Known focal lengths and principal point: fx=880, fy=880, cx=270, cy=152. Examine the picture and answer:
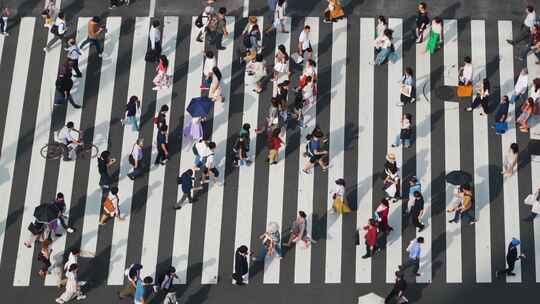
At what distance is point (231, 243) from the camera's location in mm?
29188

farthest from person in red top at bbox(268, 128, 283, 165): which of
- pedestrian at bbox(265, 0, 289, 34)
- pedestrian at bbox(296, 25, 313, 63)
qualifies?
pedestrian at bbox(265, 0, 289, 34)

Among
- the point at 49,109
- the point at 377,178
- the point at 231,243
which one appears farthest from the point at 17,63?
the point at 377,178

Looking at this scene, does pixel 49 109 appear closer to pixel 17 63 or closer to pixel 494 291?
pixel 17 63

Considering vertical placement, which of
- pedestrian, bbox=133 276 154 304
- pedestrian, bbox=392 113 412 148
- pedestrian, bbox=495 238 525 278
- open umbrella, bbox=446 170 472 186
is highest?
pedestrian, bbox=392 113 412 148

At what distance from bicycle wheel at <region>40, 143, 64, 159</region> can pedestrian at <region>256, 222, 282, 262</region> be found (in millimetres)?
7892

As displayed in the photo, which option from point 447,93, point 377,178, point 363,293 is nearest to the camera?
point 363,293

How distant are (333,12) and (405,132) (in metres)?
6.24

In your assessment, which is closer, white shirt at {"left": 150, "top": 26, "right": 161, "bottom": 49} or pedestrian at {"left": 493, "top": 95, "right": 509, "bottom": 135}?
pedestrian at {"left": 493, "top": 95, "right": 509, "bottom": 135}

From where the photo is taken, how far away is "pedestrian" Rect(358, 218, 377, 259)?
91.6 ft

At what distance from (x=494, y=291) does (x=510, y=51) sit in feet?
33.3

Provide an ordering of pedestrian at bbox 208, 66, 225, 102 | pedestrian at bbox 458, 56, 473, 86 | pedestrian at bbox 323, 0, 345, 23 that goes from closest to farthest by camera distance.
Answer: pedestrian at bbox 458, 56, 473, 86, pedestrian at bbox 208, 66, 225, 102, pedestrian at bbox 323, 0, 345, 23

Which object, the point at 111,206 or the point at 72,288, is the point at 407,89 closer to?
the point at 111,206

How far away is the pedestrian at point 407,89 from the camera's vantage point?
31078 millimetres

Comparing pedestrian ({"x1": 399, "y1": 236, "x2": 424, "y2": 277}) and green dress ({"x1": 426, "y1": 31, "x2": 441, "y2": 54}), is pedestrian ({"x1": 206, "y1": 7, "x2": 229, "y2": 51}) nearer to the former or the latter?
green dress ({"x1": 426, "y1": 31, "x2": 441, "y2": 54})
